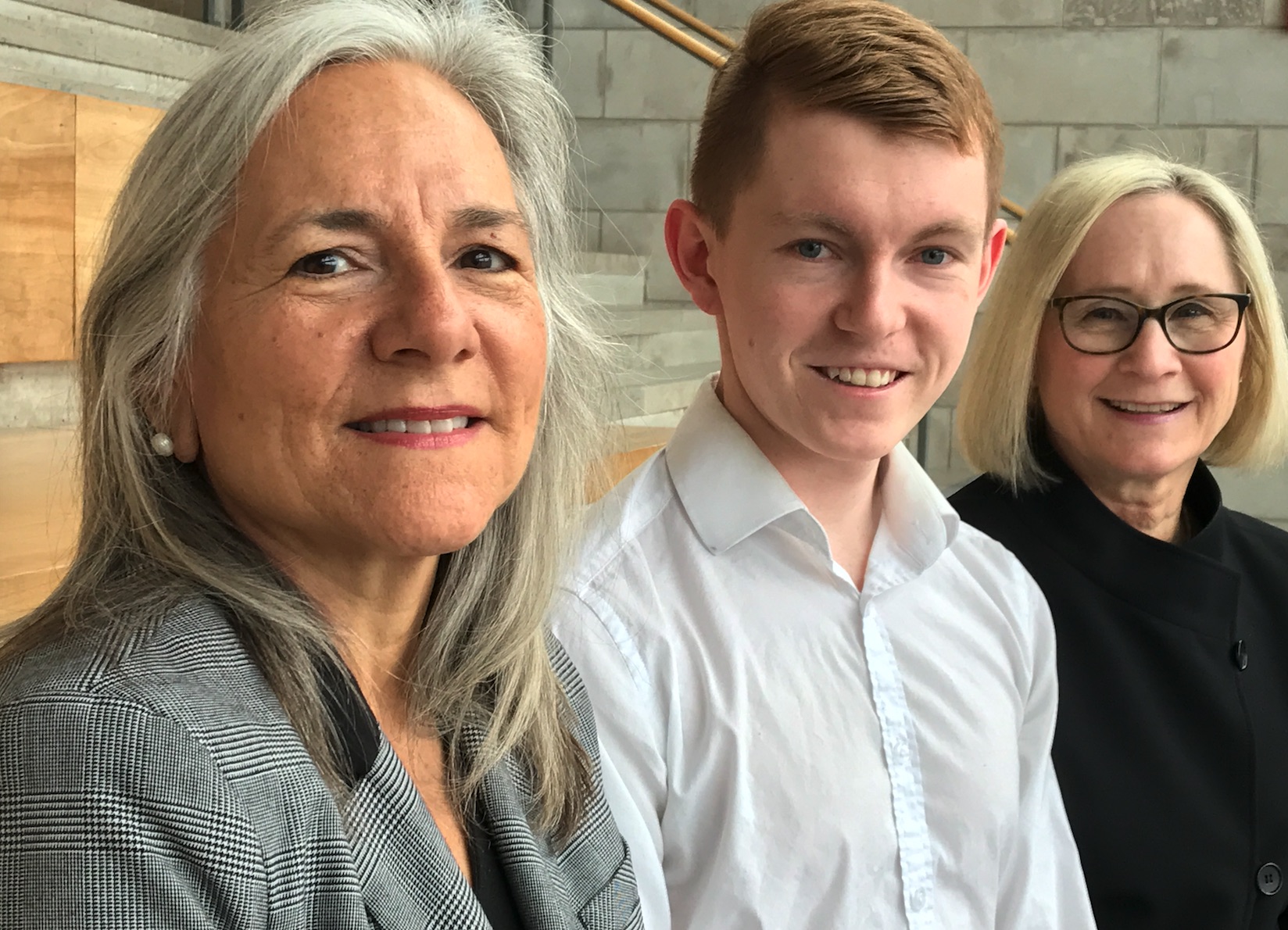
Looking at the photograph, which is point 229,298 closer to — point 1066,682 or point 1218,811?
point 1066,682

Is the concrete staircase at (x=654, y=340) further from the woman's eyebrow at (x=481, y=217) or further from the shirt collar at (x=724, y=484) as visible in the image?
the woman's eyebrow at (x=481, y=217)

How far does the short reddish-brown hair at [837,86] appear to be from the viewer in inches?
47.4

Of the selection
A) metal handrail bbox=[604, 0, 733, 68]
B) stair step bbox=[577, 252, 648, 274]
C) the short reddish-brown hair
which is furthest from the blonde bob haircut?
stair step bbox=[577, 252, 648, 274]

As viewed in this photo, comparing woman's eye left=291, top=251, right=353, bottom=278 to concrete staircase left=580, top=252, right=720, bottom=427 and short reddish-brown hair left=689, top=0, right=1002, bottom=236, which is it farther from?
concrete staircase left=580, top=252, right=720, bottom=427

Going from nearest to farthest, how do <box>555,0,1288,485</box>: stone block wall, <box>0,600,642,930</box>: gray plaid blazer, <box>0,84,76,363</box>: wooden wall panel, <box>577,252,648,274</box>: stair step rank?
<box>0,600,642,930</box>: gray plaid blazer → <box>0,84,76,363</box>: wooden wall panel → <box>577,252,648,274</box>: stair step → <box>555,0,1288,485</box>: stone block wall

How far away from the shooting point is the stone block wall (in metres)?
4.86

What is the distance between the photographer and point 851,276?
3.99 feet

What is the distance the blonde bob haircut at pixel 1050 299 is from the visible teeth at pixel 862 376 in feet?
1.82

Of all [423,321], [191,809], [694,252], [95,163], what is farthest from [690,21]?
[191,809]

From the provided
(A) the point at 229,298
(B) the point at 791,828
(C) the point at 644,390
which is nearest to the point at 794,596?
(B) the point at 791,828

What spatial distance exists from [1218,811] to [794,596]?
68cm

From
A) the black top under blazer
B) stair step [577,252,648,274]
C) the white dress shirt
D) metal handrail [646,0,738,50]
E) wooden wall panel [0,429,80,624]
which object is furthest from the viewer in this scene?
stair step [577,252,648,274]

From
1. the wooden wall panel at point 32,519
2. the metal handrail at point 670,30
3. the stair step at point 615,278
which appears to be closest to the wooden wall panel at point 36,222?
the wooden wall panel at point 32,519

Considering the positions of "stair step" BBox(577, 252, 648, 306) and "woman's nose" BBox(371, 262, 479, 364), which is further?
"stair step" BBox(577, 252, 648, 306)
